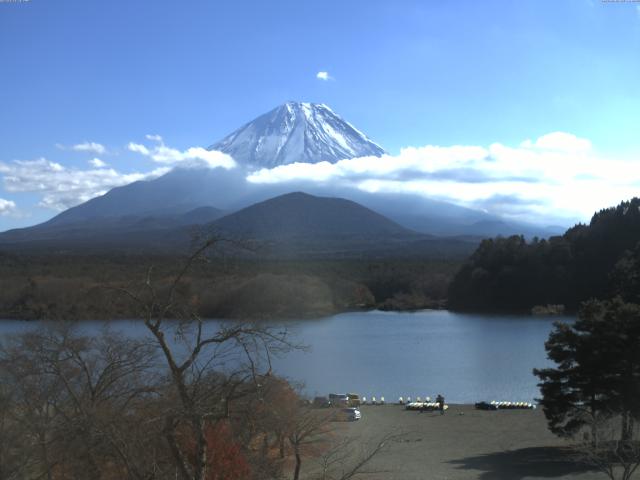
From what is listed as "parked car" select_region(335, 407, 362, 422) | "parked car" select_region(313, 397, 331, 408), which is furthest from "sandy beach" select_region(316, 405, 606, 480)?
"parked car" select_region(313, 397, 331, 408)

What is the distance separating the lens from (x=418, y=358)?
917 inches

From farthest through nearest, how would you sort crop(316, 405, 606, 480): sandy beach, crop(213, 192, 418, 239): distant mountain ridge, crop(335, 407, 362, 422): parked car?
crop(213, 192, 418, 239): distant mountain ridge, crop(335, 407, 362, 422): parked car, crop(316, 405, 606, 480): sandy beach

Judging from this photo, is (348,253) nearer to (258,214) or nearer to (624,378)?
(258,214)

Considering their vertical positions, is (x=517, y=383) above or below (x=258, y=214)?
below

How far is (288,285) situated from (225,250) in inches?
1122

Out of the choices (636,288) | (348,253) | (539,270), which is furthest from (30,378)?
(348,253)

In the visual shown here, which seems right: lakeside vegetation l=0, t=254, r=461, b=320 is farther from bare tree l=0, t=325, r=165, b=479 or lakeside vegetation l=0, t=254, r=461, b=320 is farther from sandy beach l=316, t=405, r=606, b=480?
sandy beach l=316, t=405, r=606, b=480

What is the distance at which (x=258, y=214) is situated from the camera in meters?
83.0

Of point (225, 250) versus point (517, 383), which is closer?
point (225, 250)

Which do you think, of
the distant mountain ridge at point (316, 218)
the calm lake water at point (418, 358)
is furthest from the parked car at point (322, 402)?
the distant mountain ridge at point (316, 218)

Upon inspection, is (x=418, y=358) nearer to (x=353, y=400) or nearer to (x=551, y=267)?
Result: (x=353, y=400)

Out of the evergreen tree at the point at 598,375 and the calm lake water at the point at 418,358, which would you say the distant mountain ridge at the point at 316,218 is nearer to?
the calm lake water at the point at 418,358

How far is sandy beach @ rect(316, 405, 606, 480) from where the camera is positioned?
10.1 metres

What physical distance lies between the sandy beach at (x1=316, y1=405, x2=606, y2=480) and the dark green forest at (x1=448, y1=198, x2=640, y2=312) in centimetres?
2493
